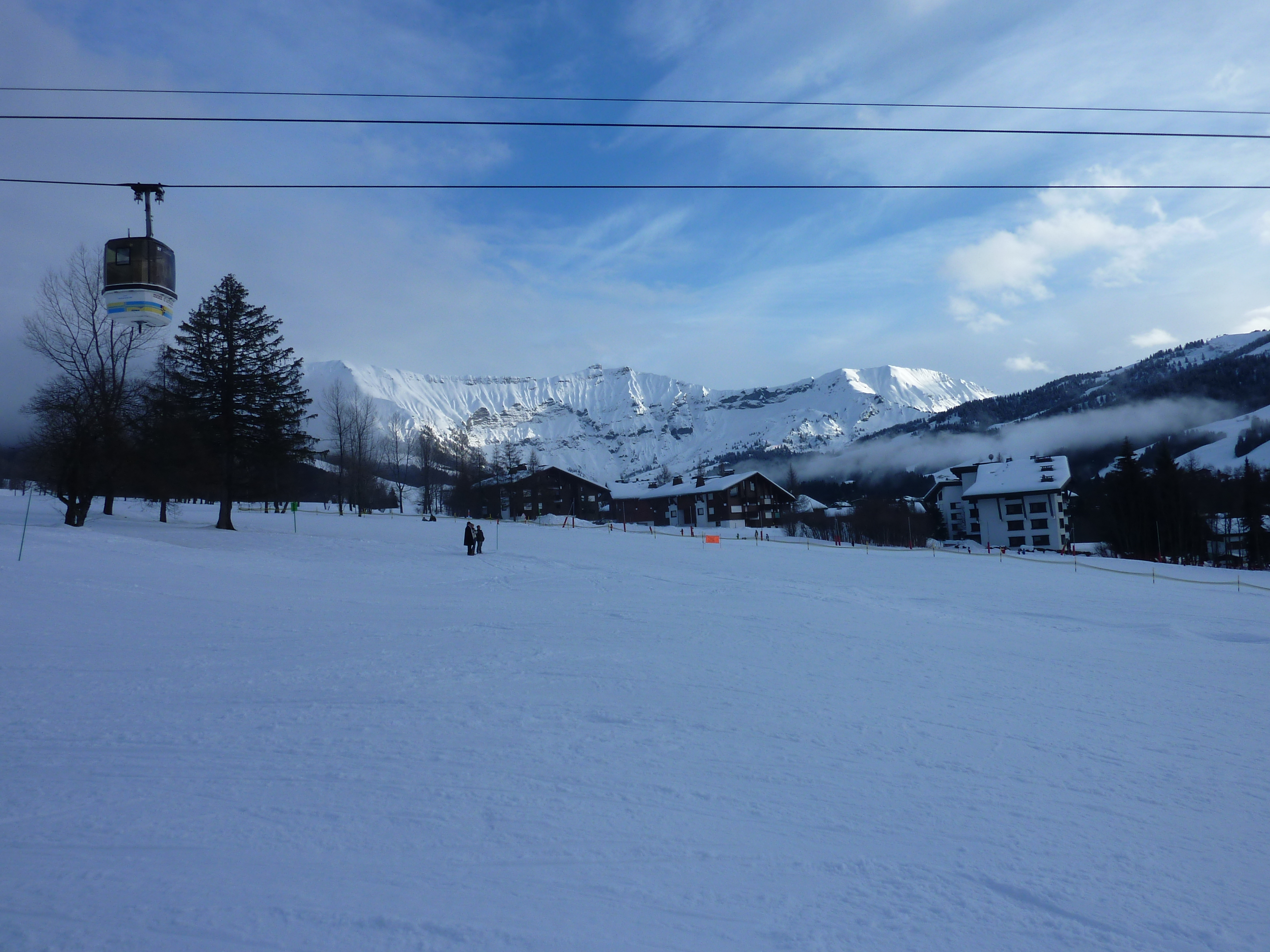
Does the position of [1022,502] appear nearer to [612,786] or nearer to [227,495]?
[227,495]

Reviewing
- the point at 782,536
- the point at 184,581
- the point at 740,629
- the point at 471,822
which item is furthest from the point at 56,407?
the point at 782,536

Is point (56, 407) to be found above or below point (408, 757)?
above

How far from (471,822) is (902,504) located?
103m

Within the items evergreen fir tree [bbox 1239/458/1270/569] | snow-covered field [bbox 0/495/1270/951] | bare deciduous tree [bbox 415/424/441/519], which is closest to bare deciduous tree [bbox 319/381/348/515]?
bare deciduous tree [bbox 415/424/441/519]

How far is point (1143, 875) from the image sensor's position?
14.3ft

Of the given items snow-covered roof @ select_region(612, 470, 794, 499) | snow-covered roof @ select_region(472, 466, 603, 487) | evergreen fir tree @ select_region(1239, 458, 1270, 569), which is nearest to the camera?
evergreen fir tree @ select_region(1239, 458, 1270, 569)

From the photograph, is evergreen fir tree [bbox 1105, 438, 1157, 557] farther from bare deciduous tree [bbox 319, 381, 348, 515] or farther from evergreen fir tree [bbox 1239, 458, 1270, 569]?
bare deciduous tree [bbox 319, 381, 348, 515]

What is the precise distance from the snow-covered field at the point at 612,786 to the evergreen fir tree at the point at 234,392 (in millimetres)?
20256

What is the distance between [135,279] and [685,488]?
273 ft

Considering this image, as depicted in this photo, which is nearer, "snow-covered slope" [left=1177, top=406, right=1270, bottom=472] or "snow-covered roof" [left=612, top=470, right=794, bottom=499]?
"snow-covered roof" [left=612, top=470, right=794, bottom=499]

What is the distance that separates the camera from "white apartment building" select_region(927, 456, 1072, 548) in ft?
247

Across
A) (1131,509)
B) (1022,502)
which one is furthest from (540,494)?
(1131,509)

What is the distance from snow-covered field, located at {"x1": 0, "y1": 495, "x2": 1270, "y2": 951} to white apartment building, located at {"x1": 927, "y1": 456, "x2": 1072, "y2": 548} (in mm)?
71631

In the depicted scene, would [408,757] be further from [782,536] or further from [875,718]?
[782,536]
